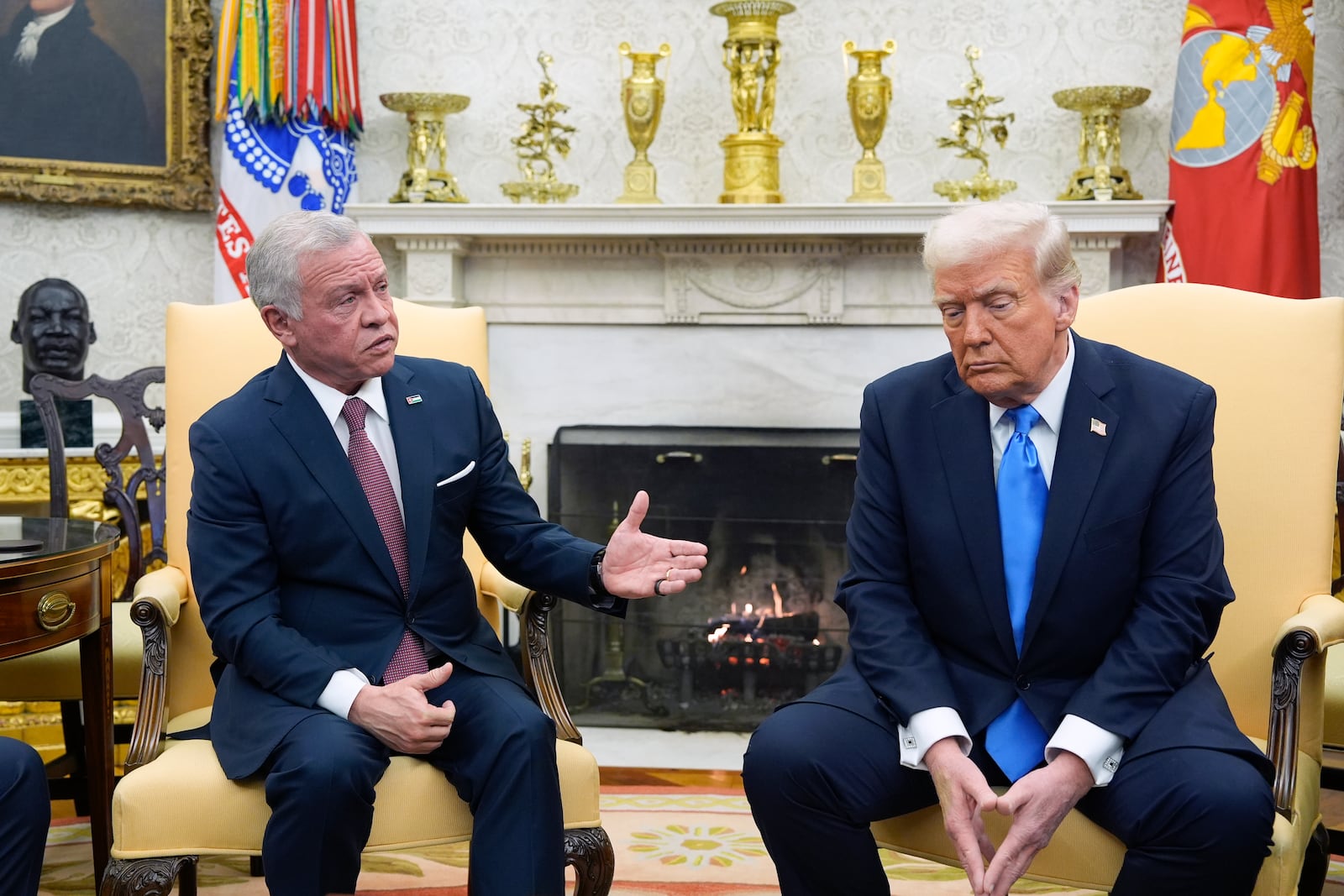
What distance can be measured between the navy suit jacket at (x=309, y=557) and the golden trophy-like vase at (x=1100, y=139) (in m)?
2.54

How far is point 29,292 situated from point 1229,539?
11.1 ft

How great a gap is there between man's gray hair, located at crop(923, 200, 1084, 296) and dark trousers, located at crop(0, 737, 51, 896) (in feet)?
5.07

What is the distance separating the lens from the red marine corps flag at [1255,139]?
377 centimetres

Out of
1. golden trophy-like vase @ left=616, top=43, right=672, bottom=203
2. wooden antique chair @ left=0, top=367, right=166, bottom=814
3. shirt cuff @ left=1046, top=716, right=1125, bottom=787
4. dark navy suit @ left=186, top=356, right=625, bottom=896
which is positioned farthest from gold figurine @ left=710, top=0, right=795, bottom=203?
shirt cuff @ left=1046, top=716, right=1125, bottom=787

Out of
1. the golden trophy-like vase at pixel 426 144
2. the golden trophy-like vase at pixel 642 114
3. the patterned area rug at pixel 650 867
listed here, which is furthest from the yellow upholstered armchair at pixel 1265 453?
the golden trophy-like vase at pixel 426 144

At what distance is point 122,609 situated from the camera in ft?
10.1

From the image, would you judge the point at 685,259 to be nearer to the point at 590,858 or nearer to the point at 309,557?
the point at 309,557

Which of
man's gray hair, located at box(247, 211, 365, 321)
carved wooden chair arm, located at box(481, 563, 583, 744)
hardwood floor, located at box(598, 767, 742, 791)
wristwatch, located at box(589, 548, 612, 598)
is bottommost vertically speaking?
hardwood floor, located at box(598, 767, 742, 791)

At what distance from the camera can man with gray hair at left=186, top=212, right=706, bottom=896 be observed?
1.93 metres

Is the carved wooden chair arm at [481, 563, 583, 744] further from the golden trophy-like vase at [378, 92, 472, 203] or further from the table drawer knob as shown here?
Answer: the golden trophy-like vase at [378, 92, 472, 203]

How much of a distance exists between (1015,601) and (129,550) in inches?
85.0

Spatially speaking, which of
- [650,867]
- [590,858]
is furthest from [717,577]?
[590,858]

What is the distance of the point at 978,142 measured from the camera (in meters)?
4.19

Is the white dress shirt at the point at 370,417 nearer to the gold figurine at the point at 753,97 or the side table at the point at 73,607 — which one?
the side table at the point at 73,607
